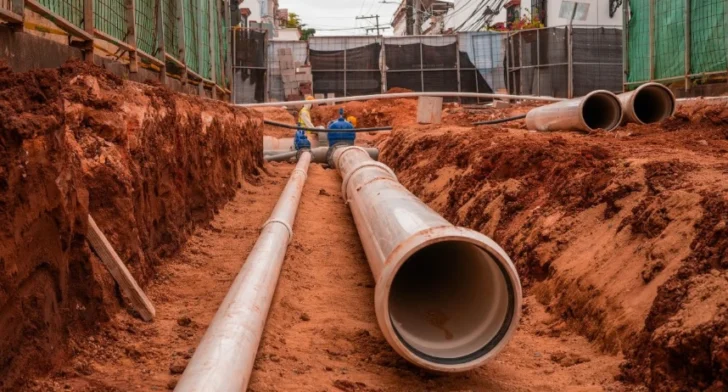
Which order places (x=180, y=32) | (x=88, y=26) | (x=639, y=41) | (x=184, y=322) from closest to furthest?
(x=184, y=322)
(x=88, y=26)
(x=180, y=32)
(x=639, y=41)

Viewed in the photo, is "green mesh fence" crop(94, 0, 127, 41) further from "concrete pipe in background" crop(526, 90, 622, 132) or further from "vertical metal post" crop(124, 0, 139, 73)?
"concrete pipe in background" crop(526, 90, 622, 132)

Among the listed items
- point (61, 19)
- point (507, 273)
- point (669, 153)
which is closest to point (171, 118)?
point (61, 19)

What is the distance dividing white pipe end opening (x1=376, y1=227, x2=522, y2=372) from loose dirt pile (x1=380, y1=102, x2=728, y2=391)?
26.4 inches

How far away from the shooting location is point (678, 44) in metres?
12.0

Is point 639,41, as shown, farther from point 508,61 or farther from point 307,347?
point 508,61

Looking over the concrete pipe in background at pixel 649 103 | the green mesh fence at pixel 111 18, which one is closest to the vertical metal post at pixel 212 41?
the green mesh fence at pixel 111 18

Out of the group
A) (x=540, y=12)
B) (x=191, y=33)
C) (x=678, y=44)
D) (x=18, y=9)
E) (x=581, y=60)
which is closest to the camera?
(x=18, y=9)

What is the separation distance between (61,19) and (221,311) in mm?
2113

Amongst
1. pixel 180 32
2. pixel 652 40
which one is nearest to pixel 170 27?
pixel 180 32

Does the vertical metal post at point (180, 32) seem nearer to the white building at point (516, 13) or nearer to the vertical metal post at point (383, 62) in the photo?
the vertical metal post at point (383, 62)

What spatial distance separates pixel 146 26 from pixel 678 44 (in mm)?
7943

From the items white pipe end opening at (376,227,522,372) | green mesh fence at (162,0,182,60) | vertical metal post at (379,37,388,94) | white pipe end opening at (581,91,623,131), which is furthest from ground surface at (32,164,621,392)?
vertical metal post at (379,37,388,94)

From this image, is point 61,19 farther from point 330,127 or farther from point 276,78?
point 276,78

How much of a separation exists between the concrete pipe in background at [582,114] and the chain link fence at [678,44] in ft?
4.19
